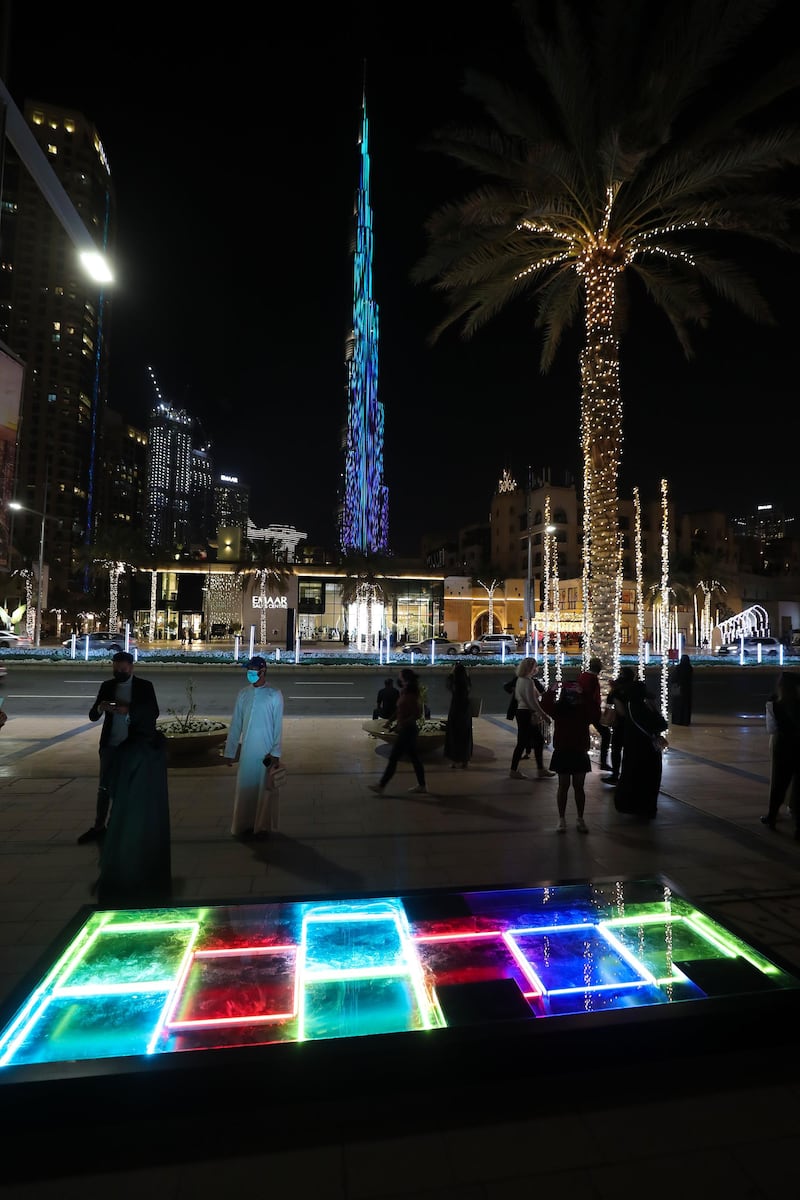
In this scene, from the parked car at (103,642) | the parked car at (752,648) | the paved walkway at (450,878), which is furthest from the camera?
the parked car at (752,648)

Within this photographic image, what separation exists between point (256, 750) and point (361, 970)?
10.0 feet

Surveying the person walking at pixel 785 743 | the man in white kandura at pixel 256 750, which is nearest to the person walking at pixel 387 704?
the man in white kandura at pixel 256 750

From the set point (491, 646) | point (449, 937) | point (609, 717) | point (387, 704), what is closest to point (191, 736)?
point (387, 704)

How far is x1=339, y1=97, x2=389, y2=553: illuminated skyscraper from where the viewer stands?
54500 millimetres

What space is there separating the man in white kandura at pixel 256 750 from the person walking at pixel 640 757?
13.1ft

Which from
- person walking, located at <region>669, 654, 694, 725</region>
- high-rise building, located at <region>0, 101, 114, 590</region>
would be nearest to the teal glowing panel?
person walking, located at <region>669, 654, 694, 725</region>

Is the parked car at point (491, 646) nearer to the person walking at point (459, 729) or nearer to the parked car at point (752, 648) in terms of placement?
the parked car at point (752, 648)

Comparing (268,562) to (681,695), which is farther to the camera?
(268,562)

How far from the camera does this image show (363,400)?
180 feet

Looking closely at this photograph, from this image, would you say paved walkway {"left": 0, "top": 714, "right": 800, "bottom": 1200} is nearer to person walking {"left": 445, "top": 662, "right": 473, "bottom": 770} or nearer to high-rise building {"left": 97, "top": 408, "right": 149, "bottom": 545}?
person walking {"left": 445, "top": 662, "right": 473, "bottom": 770}

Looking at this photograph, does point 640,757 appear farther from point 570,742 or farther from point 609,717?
point 570,742

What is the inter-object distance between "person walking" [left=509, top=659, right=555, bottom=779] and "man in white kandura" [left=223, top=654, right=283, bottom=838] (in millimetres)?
4120

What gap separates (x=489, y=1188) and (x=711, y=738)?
11.8m

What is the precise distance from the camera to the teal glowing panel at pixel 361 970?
9.87 ft
